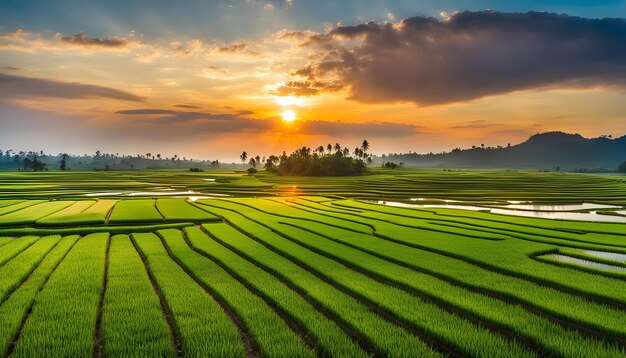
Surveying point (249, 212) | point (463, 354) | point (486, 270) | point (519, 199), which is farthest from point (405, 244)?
point (519, 199)

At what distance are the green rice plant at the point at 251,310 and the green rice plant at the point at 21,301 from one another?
5.39m

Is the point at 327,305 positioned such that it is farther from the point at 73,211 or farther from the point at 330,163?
the point at 330,163

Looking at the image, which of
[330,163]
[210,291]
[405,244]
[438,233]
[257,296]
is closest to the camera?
[257,296]

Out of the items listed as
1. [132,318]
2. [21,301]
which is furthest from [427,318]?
[21,301]

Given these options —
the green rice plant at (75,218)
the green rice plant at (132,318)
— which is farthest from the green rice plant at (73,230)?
the green rice plant at (132,318)

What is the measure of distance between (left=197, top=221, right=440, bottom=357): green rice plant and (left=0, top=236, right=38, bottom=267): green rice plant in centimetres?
1102

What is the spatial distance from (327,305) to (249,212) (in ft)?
89.3

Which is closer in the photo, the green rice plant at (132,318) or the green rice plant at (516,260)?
the green rice plant at (132,318)

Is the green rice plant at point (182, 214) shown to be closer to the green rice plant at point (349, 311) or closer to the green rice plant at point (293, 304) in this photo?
the green rice plant at point (293, 304)

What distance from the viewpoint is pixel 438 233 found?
88.7ft


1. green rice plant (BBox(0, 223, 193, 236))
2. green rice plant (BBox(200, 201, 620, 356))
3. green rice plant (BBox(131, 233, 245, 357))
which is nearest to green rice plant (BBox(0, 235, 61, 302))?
green rice plant (BBox(0, 223, 193, 236))

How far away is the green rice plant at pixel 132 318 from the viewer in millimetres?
9633

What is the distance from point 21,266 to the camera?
56.8ft

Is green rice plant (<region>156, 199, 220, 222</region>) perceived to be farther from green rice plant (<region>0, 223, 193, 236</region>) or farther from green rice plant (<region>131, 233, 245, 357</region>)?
green rice plant (<region>131, 233, 245, 357</region>)
